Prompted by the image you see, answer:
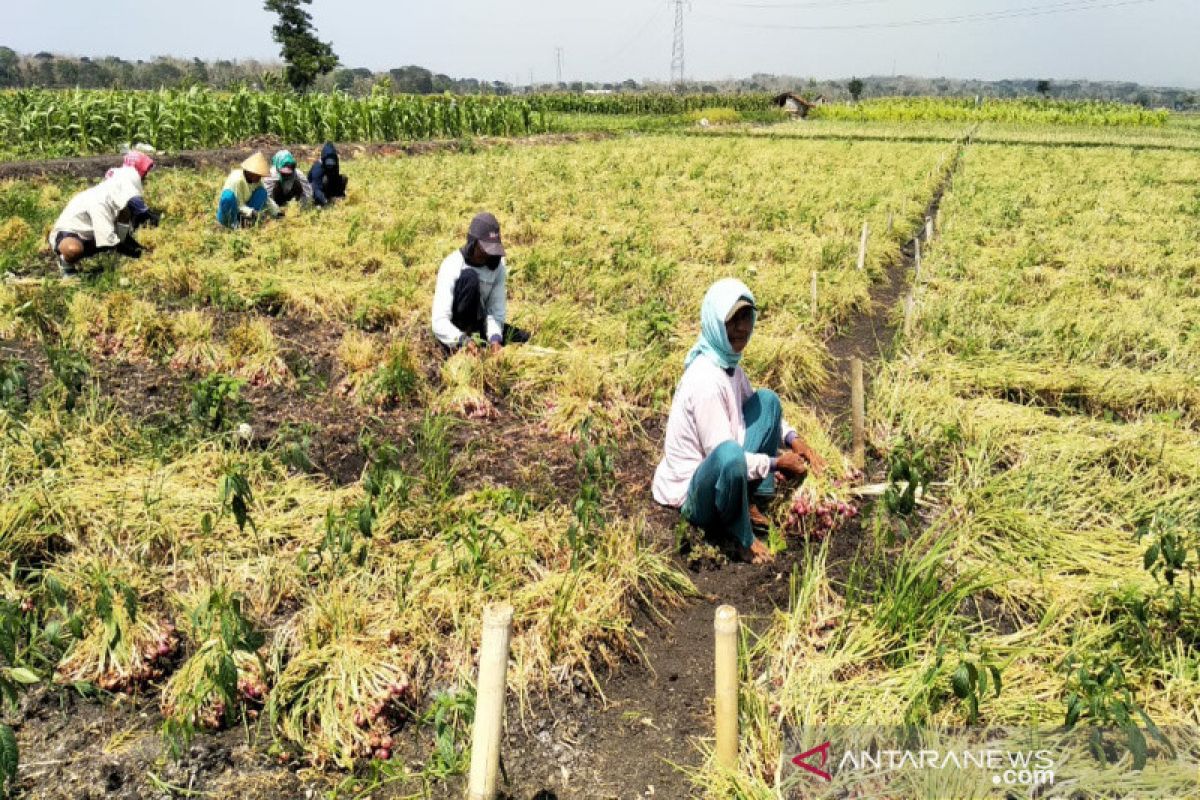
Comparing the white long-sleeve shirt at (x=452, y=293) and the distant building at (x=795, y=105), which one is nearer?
the white long-sleeve shirt at (x=452, y=293)

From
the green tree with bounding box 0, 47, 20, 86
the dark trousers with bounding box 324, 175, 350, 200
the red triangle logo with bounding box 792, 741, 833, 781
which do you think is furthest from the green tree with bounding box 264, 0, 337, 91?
the red triangle logo with bounding box 792, 741, 833, 781

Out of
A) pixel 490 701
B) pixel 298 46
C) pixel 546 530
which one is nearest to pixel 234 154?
pixel 546 530

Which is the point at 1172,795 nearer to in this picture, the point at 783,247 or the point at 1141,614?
the point at 1141,614

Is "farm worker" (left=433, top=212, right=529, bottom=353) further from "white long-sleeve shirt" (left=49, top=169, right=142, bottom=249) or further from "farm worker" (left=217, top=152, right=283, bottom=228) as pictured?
"farm worker" (left=217, top=152, right=283, bottom=228)

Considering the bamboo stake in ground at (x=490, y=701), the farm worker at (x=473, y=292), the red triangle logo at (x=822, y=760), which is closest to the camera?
the bamboo stake in ground at (x=490, y=701)

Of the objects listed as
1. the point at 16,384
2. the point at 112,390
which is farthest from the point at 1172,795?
the point at 112,390

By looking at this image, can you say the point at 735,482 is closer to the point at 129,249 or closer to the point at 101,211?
the point at 101,211

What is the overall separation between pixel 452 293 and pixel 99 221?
402 centimetres

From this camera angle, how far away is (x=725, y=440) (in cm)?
331

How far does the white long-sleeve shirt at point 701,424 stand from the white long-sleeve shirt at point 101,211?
607 cm

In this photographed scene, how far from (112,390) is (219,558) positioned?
2147 mm

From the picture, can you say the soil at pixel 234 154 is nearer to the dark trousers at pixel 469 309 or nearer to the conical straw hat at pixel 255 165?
the conical straw hat at pixel 255 165

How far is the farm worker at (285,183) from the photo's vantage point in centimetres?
909

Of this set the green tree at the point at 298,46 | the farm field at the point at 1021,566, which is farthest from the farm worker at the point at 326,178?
the green tree at the point at 298,46
